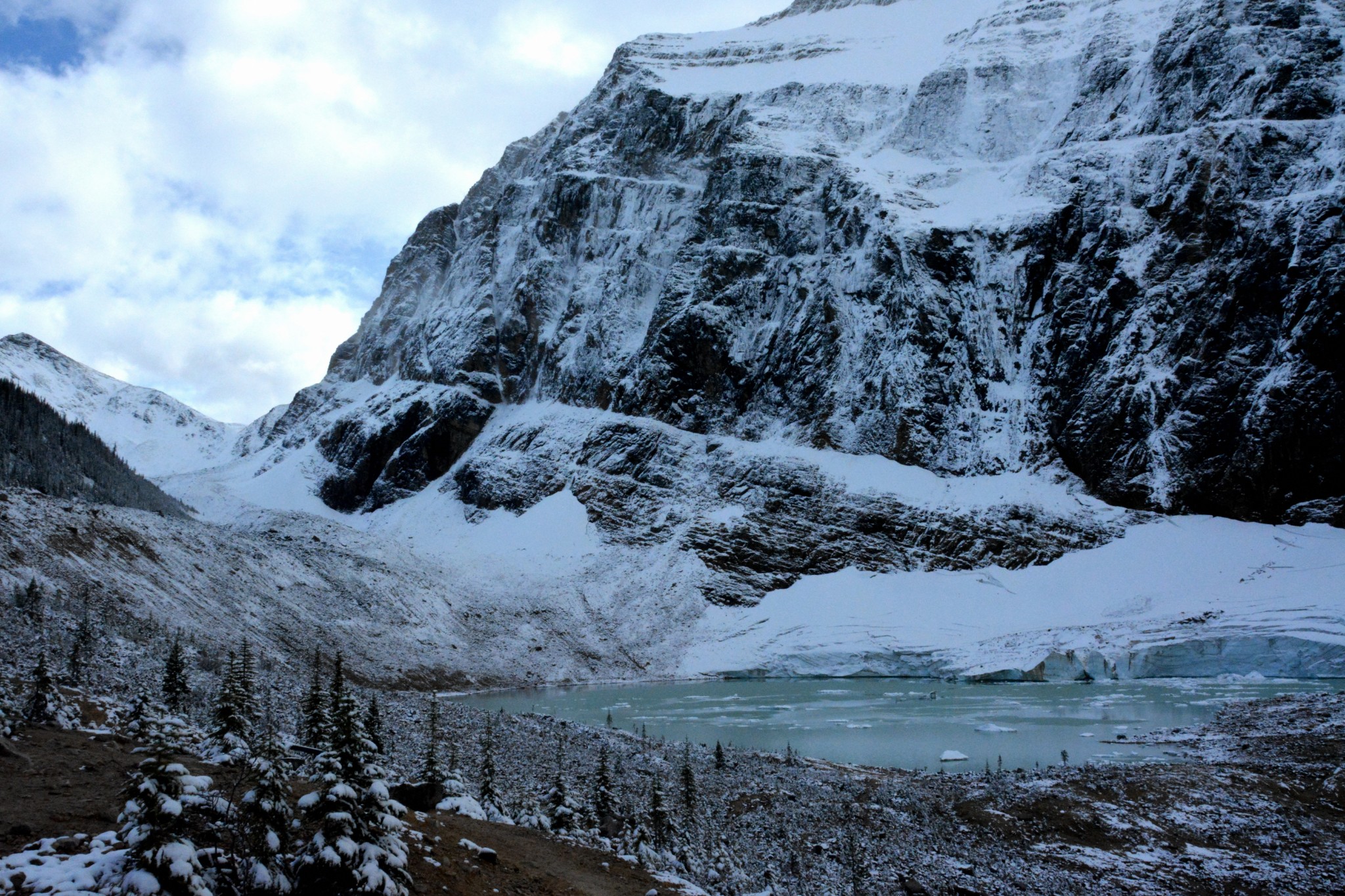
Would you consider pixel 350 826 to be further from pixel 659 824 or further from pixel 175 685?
pixel 175 685

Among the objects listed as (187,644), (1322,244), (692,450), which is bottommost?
(187,644)

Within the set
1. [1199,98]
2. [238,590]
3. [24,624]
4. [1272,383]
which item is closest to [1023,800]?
[24,624]

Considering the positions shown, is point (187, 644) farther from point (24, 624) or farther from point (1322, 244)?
point (1322, 244)

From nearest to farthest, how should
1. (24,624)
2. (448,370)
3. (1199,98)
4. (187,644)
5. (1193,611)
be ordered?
1. (24,624)
2. (187,644)
3. (1193,611)
4. (1199,98)
5. (448,370)

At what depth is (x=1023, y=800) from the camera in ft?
70.2

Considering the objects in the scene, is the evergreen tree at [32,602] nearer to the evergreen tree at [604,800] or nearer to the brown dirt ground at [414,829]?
the brown dirt ground at [414,829]

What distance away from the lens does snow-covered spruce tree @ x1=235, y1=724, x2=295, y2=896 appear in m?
9.29

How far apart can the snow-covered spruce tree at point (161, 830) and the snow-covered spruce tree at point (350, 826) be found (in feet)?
3.79

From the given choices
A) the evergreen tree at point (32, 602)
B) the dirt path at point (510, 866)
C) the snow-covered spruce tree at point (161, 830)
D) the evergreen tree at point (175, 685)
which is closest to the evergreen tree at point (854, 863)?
the dirt path at point (510, 866)

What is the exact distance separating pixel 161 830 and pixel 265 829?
1332mm

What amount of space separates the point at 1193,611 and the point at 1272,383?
99.6ft

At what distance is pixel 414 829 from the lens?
1263 cm

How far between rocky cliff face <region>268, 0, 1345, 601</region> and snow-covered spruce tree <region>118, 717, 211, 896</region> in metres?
68.4

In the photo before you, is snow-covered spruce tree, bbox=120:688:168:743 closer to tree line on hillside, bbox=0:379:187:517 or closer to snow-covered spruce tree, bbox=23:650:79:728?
snow-covered spruce tree, bbox=23:650:79:728
